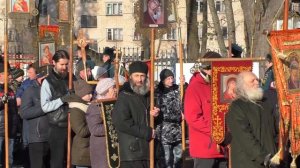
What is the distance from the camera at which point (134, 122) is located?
436 inches

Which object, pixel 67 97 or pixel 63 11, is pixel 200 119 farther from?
pixel 63 11

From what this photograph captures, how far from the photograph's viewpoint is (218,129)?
1146cm

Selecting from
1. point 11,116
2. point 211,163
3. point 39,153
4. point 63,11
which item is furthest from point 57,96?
point 63,11

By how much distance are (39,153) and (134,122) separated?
2.47 meters

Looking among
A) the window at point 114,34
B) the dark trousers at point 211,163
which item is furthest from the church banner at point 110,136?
the window at point 114,34

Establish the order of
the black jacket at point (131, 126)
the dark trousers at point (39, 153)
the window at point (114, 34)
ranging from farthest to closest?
the window at point (114, 34), the dark trousers at point (39, 153), the black jacket at point (131, 126)

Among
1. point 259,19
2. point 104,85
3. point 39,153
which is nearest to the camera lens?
point 104,85

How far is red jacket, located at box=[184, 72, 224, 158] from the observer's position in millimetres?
11758

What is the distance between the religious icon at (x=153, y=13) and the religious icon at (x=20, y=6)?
3.38m

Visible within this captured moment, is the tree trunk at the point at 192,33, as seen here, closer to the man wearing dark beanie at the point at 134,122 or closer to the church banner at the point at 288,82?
the man wearing dark beanie at the point at 134,122

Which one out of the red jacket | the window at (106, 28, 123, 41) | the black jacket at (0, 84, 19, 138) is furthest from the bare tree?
the window at (106, 28, 123, 41)

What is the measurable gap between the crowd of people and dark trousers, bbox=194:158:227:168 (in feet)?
0.04

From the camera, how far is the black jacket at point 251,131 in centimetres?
985

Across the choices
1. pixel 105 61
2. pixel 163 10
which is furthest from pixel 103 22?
pixel 163 10
